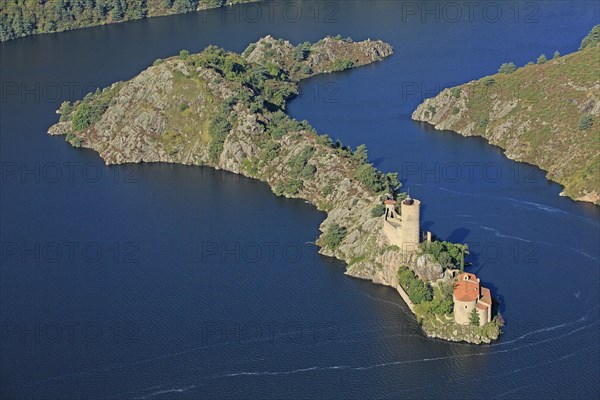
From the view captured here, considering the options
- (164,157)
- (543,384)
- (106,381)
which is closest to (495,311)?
(543,384)

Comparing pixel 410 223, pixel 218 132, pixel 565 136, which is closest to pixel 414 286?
pixel 410 223

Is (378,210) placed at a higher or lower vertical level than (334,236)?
higher

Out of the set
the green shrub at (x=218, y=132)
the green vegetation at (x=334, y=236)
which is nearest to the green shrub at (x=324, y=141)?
the green shrub at (x=218, y=132)

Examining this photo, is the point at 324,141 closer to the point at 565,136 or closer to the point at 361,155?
the point at 361,155

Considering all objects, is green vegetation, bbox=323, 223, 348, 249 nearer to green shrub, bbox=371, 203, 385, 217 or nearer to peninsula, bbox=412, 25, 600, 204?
green shrub, bbox=371, 203, 385, 217

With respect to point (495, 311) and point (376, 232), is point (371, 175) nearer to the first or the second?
point (376, 232)

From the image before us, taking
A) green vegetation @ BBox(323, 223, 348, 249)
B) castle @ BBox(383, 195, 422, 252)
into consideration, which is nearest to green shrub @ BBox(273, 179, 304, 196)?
green vegetation @ BBox(323, 223, 348, 249)
